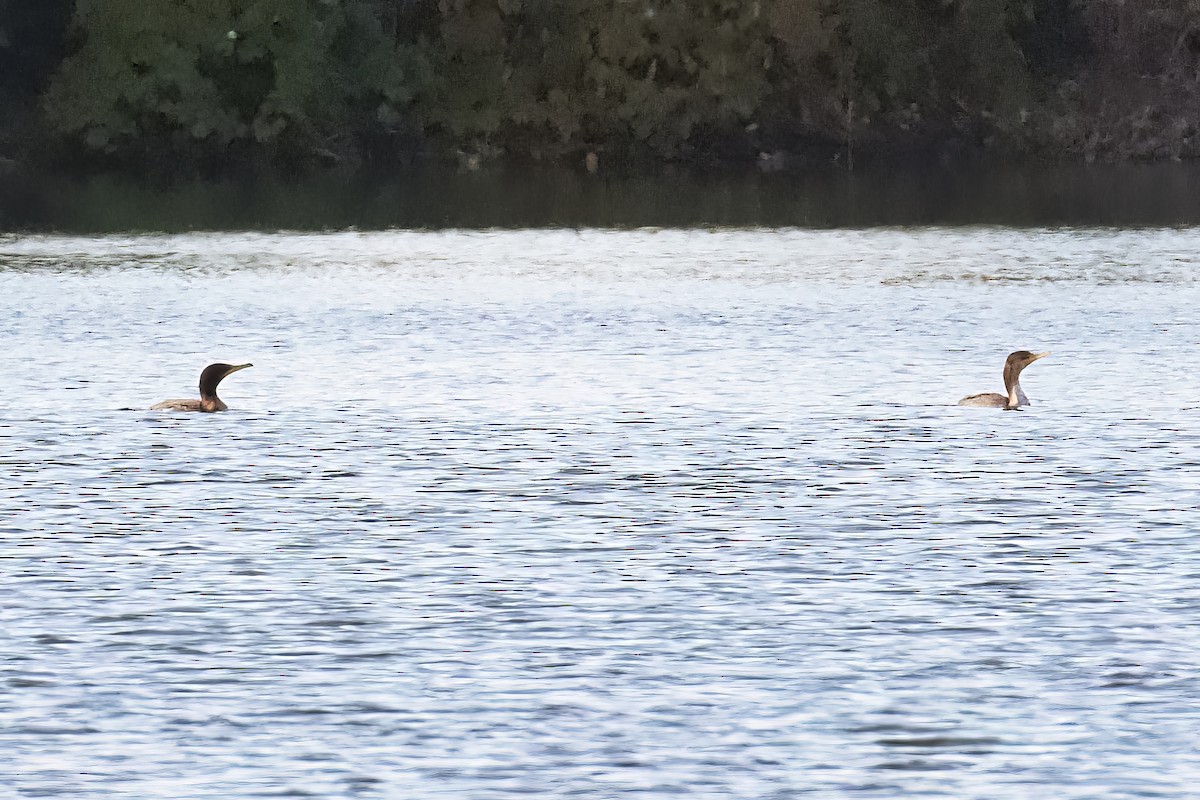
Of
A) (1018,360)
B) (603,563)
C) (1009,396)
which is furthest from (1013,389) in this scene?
(603,563)

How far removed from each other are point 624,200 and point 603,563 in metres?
56.9

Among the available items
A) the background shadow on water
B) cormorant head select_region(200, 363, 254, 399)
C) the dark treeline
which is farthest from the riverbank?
cormorant head select_region(200, 363, 254, 399)

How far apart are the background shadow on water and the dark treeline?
3.34 meters

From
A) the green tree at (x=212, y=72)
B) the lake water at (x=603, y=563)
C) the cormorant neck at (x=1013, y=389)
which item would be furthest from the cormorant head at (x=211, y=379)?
the green tree at (x=212, y=72)

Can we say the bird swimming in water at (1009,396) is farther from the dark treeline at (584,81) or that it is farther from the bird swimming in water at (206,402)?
the dark treeline at (584,81)

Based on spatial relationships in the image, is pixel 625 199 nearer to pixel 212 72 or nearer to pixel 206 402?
pixel 212 72

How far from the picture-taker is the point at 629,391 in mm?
24797

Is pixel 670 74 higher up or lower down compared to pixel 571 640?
higher up

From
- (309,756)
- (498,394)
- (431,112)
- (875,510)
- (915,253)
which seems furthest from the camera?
(431,112)

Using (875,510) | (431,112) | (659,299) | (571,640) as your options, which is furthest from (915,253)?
(431,112)

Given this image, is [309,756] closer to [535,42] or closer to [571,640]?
[571,640]

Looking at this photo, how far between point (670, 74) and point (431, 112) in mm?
9035

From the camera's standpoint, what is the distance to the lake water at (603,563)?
10.2 meters

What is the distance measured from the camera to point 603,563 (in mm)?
14664
